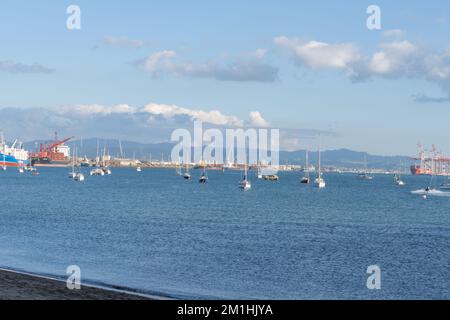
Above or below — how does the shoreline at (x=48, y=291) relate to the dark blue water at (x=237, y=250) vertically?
A: above

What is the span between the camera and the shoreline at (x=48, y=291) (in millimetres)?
22266

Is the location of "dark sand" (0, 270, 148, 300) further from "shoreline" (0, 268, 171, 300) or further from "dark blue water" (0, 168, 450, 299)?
"dark blue water" (0, 168, 450, 299)

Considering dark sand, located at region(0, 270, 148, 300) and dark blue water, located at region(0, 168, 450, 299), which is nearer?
dark sand, located at region(0, 270, 148, 300)

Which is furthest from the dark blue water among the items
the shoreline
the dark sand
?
the dark sand

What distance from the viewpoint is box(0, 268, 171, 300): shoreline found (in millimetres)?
22266

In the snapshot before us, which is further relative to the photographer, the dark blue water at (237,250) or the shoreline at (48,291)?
the dark blue water at (237,250)

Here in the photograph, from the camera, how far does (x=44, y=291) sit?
77.3ft

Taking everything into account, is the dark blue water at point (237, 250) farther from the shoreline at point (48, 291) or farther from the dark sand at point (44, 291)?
the dark sand at point (44, 291)

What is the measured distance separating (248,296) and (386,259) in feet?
49.4

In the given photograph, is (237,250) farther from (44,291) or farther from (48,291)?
(44,291)

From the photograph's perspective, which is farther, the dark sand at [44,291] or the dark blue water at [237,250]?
the dark blue water at [237,250]

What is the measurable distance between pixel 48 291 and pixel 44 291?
135 millimetres

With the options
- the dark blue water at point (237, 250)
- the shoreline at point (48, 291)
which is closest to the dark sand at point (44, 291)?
the shoreline at point (48, 291)

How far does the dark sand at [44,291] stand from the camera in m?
22.2
